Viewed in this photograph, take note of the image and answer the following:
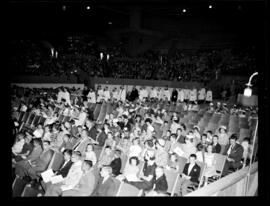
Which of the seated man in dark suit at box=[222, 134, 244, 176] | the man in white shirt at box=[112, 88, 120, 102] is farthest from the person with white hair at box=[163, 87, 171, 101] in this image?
the seated man in dark suit at box=[222, 134, 244, 176]

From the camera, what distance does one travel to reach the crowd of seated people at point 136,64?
387 inches

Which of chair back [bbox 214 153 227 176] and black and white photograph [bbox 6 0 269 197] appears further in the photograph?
chair back [bbox 214 153 227 176]

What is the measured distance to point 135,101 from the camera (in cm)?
830

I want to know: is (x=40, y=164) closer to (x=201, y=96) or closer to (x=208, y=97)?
(x=201, y=96)

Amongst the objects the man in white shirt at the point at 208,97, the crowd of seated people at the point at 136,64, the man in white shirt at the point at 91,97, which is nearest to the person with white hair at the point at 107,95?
A: the man in white shirt at the point at 91,97

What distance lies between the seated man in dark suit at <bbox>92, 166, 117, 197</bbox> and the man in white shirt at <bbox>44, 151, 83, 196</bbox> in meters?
0.36

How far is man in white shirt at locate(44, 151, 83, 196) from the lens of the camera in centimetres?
385

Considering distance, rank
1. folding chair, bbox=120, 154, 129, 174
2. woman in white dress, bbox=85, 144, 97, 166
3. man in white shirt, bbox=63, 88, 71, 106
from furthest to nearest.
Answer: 1. man in white shirt, bbox=63, 88, 71, 106
2. woman in white dress, bbox=85, 144, 97, 166
3. folding chair, bbox=120, 154, 129, 174

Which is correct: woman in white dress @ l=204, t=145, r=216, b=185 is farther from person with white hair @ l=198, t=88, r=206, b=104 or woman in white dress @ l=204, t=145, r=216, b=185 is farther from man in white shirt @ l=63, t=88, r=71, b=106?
man in white shirt @ l=63, t=88, r=71, b=106

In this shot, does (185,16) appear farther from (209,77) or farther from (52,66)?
(52,66)

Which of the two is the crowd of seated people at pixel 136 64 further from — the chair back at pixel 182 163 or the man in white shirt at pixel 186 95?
the chair back at pixel 182 163

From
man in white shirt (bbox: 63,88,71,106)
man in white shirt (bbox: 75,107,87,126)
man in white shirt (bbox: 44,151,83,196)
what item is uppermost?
man in white shirt (bbox: 63,88,71,106)
